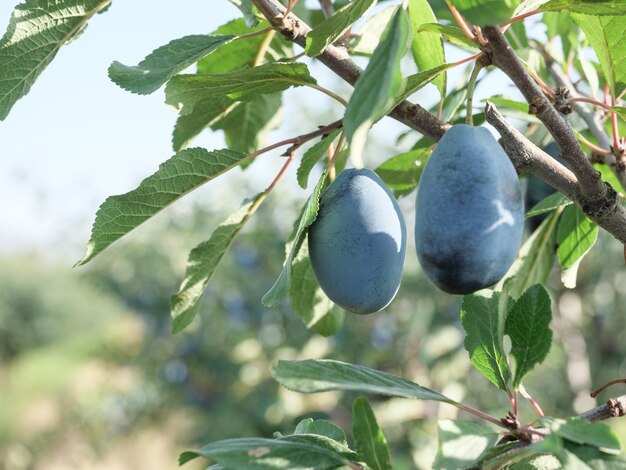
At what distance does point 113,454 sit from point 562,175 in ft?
23.5

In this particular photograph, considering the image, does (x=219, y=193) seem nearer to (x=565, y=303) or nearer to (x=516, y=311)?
(x=565, y=303)

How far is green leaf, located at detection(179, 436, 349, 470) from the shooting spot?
51cm

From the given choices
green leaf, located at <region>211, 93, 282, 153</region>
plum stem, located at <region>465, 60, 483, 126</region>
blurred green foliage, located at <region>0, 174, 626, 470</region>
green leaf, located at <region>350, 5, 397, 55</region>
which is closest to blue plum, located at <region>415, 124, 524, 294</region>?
plum stem, located at <region>465, 60, 483, 126</region>

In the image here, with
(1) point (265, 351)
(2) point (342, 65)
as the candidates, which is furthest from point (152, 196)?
(1) point (265, 351)

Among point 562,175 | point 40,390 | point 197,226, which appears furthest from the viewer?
point 40,390

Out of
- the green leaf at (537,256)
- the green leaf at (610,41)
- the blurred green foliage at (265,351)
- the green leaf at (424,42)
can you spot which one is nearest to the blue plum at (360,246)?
the green leaf at (424,42)

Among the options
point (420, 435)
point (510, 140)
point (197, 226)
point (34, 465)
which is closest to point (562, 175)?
point (510, 140)

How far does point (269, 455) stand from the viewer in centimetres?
53

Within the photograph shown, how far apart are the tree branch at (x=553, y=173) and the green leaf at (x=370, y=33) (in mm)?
343

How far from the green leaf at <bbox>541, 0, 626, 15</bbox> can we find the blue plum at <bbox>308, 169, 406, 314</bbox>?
21 cm

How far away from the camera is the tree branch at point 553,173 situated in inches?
22.9

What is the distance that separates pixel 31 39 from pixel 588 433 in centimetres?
61

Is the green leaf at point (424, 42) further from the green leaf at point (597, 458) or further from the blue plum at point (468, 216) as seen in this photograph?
the green leaf at point (597, 458)

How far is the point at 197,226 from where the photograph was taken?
14.1ft
